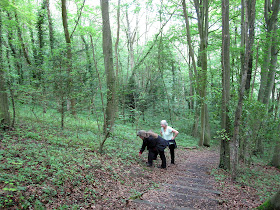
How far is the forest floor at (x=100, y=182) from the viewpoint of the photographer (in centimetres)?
343

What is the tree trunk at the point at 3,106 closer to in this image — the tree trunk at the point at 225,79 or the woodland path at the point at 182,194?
the woodland path at the point at 182,194

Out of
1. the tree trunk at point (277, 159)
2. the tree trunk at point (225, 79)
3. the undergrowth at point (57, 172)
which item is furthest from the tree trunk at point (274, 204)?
the tree trunk at point (277, 159)

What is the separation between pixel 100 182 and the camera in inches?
178

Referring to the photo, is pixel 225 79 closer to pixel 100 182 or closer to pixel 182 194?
pixel 182 194

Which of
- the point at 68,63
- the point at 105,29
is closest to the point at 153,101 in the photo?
the point at 105,29

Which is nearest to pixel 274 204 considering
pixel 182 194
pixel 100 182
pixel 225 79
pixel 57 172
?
pixel 182 194

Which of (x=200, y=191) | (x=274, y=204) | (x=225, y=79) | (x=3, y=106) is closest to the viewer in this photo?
(x=274, y=204)

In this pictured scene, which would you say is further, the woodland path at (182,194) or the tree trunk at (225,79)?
the tree trunk at (225,79)

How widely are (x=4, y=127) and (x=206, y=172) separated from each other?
7331mm

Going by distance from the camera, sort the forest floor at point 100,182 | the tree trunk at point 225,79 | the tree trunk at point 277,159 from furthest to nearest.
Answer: the tree trunk at point 277,159
the tree trunk at point 225,79
the forest floor at point 100,182

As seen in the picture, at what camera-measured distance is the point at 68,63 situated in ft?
22.8

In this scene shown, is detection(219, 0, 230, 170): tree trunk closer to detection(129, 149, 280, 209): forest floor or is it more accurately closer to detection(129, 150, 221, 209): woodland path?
detection(129, 149, 280, 209): forest floor

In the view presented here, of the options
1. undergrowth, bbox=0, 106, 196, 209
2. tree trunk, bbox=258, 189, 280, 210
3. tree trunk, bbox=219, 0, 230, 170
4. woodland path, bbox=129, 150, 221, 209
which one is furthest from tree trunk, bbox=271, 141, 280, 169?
tree trunk, bbox=258, 189, 280, 210

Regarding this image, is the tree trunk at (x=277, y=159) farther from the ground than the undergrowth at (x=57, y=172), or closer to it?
closer to it
